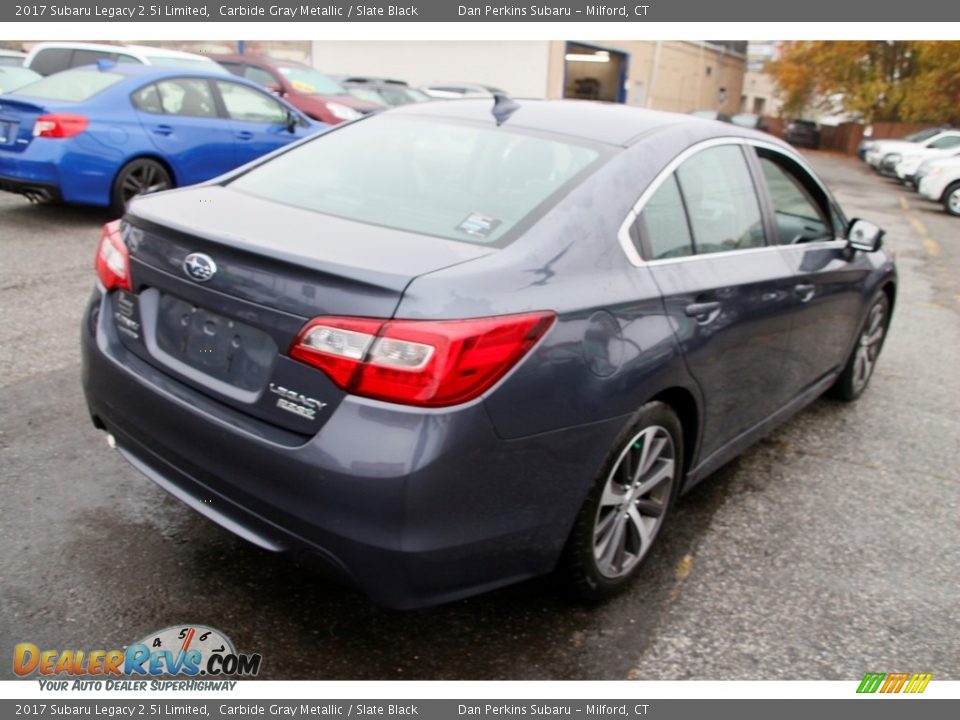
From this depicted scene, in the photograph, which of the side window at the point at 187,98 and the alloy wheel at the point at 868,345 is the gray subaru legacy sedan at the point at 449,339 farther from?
the side window at the point at 187,98

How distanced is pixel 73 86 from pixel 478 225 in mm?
6998

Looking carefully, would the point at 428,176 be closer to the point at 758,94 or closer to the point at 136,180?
the point at 136,180

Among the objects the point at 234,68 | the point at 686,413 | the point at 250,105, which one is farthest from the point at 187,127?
the point at 686,413

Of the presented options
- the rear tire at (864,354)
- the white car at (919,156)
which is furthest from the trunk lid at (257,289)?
the white car at (919,156)

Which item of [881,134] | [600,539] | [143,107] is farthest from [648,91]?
[600,539]

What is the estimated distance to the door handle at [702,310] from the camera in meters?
2.87

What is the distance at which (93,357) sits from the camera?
2760 mm

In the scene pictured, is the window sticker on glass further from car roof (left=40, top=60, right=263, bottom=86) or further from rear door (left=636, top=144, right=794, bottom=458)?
car roof (left=40, top=60, right=263, bottom=86)

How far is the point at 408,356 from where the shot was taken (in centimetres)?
209

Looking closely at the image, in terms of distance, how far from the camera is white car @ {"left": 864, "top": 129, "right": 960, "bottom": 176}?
23.5 metres

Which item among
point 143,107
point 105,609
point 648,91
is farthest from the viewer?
point 648,91

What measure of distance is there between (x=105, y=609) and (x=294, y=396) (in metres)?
1.04

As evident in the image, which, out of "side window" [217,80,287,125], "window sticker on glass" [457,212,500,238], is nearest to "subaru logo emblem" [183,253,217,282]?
"window sticker on glass" [457,212,500,238]
